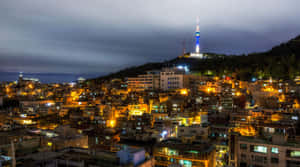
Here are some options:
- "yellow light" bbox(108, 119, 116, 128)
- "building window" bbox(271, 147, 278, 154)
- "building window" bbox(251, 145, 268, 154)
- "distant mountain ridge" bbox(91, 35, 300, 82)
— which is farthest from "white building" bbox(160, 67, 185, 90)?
"building window" bbox(271, 147, 278, 154)

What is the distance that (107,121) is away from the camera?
24.5 meters

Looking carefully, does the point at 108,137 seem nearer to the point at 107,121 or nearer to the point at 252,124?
the point at 107,121

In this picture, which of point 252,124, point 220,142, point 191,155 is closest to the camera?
point 191,155

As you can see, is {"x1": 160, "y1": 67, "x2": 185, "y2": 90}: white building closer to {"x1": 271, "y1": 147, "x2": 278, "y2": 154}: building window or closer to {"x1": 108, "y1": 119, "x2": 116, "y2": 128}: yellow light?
{"x1": 108, "y1": 119, "x2": 116, "y2": 128}: yellow light

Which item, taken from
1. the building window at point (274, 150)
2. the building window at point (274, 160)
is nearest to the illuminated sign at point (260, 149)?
the building window at point (274, 150)

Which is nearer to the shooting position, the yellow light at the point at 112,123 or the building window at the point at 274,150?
the building window at the point at 274,150

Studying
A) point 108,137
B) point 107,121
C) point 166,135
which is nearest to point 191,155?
point 166,135

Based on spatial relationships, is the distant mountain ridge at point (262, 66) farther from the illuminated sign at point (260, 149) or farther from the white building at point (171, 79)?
the illuminated sign at point (260, 149)

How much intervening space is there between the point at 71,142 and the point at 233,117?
1479 cm

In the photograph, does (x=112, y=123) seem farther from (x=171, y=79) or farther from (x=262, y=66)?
(x=262, y=66)

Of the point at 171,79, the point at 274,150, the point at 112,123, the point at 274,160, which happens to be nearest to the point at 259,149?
the point at 274,150

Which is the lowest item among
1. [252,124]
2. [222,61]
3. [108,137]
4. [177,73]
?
[108,137]

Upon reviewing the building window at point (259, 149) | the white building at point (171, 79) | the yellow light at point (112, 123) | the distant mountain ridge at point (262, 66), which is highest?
the distant mountain ridge at point (262, 66)

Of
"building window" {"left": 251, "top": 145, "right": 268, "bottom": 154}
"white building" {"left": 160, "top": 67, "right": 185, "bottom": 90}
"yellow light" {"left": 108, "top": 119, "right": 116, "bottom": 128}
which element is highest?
"white building" {"left": 160, "top": 67, "right": 185, "bottom": 90}
